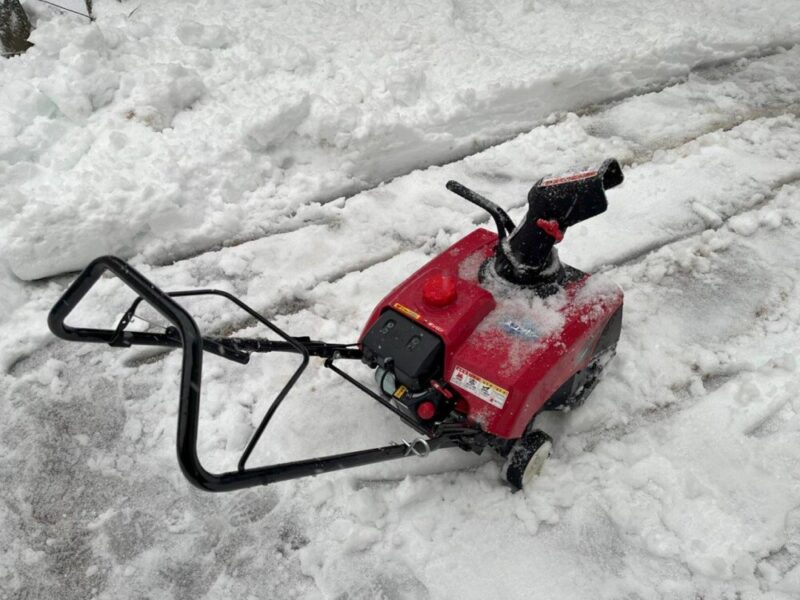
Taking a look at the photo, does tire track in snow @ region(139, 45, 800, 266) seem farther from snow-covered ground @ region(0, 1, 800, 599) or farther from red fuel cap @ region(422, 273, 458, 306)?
red fuel cap @ region(422, 273, 458, 306)

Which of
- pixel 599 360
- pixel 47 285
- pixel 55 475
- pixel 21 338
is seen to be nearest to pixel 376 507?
pixel 599 360

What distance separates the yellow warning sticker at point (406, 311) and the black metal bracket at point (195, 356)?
0.71 ft

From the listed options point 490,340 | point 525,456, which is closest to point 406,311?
point 490,340

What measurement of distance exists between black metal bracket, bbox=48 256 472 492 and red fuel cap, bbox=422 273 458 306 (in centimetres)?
33

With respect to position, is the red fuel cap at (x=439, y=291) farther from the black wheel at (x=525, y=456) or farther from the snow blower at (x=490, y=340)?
the black wheel at (x=525, y=456)

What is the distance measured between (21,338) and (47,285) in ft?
1.21

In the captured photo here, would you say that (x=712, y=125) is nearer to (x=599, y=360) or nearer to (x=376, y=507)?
(x=599, y=360)

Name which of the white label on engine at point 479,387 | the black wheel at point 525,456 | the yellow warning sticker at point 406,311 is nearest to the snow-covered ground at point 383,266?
the black wheel at point 525,456

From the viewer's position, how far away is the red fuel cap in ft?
6.82

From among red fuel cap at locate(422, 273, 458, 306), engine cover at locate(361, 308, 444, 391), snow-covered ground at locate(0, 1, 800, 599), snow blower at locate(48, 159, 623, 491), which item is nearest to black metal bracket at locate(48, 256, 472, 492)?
snow blower at locate(48, 159, 623, 491)

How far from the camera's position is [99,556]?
2172 mm

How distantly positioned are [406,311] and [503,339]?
326 millimetres

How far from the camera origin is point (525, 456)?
2178 millimetres

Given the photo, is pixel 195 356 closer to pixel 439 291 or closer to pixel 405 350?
pixel 405 350
